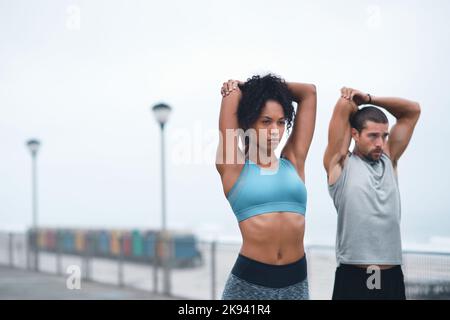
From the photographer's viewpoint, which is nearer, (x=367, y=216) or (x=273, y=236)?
(x=273, y=236)

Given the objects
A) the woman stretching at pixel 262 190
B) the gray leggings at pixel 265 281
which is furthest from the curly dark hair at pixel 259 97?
the gray leggings at pixel 265 281

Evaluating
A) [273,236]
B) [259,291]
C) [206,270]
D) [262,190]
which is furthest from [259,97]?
[206,270]

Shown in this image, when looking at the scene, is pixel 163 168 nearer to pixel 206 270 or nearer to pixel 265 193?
pixel 206 270

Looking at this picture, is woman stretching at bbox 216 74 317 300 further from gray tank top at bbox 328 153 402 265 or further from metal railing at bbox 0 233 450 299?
metal railing at bbox 0 233 450 299

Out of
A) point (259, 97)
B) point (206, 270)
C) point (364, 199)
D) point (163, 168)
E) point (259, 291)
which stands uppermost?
point (259, 97)

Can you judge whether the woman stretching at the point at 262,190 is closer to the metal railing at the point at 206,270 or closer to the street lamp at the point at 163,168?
the metal railing at the point at 206,270

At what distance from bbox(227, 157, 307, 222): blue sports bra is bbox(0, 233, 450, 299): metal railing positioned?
3.87 metres

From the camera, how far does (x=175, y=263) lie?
1052 centimetres

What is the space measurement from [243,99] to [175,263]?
7856mm

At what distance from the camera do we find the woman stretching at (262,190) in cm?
286

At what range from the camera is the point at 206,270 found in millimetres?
9656

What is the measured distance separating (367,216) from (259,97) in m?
0.92

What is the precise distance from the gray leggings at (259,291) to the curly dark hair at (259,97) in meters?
0.79
